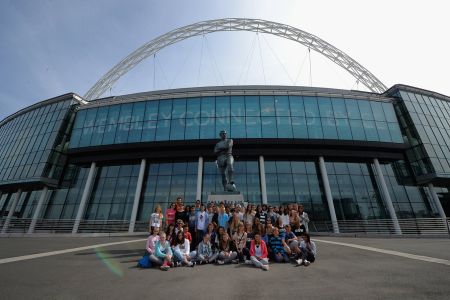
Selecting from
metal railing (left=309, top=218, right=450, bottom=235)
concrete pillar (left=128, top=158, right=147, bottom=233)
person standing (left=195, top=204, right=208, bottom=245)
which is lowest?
person standing (left=195, top=204, right=208, bottom=245)

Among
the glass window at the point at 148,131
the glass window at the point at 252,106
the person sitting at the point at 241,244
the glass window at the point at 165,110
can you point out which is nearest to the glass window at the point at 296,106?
the glass window at the point at 252,106

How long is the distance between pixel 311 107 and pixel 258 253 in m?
24.6

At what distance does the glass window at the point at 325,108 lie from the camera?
2780cm

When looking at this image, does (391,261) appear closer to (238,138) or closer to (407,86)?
(238,138)

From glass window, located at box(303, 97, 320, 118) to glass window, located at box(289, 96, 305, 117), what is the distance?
19.5 inches

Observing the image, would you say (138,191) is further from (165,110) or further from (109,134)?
(165,110)

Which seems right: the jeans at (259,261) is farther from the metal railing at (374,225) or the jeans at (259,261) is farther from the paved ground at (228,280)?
the metal railing at (374,225)

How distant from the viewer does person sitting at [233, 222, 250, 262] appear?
732 cm

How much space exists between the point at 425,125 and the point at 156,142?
32.6 meters

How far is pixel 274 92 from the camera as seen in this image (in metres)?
28.9

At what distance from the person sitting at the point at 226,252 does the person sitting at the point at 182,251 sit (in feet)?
2.77

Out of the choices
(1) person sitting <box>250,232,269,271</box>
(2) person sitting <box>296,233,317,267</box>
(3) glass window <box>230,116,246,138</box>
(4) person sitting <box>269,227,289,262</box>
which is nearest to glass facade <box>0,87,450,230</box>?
(3) glass window <box>230,116,246,138</box>

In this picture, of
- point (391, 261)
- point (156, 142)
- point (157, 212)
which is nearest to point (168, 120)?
point (156, 142)

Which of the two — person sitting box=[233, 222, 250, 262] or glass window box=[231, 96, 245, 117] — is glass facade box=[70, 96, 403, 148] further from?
person sitting box=[233, 222, 250, 262]
